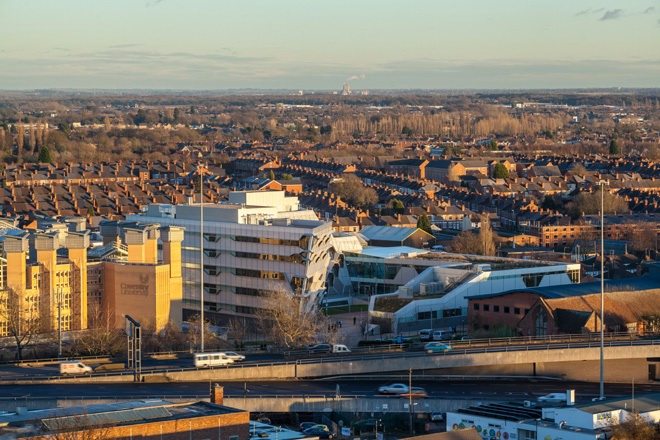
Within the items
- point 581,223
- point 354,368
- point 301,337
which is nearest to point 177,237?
point 301,337

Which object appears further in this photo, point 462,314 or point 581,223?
point 581,223

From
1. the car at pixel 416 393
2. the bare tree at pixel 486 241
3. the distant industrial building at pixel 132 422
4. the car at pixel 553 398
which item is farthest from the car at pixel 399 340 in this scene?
the bare tree at pixel 486 241

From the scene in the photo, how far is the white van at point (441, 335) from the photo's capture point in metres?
36.3

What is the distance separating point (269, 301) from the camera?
1489 inches

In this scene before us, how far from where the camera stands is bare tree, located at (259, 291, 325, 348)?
34531 mm

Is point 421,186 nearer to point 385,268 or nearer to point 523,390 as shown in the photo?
point 385,268

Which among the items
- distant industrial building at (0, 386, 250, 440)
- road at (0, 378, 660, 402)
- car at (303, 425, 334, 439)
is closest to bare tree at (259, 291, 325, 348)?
road at (0, 378, 660, 402)

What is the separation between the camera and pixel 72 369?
95.5ft

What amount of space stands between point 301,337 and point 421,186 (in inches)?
1906

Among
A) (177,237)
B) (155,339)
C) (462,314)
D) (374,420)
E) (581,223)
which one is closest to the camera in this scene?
(374,420)

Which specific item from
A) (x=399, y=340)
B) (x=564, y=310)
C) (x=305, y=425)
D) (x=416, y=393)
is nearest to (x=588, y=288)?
(x=564, y=310)

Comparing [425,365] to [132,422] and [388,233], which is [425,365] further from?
[388,233]

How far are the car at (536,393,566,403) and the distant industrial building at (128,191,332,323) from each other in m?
11.7

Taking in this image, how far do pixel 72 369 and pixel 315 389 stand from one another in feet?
14.9
